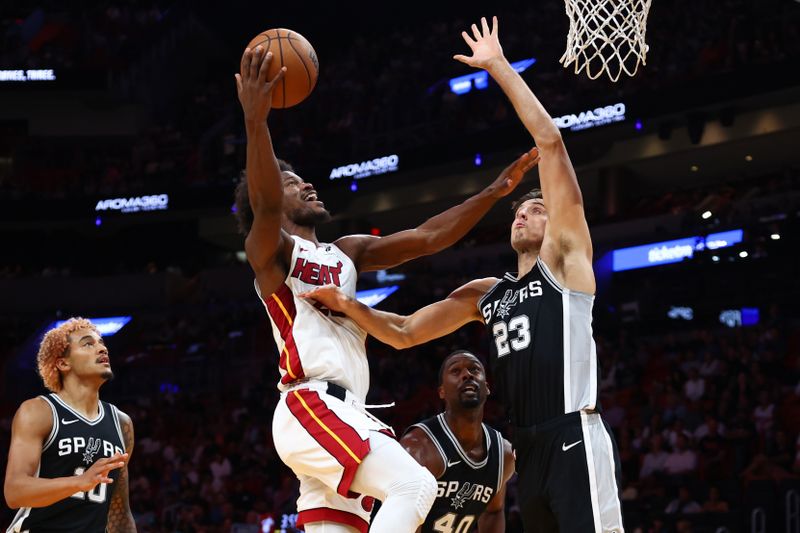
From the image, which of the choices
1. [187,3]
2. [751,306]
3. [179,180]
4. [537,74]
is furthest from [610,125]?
[187,3]

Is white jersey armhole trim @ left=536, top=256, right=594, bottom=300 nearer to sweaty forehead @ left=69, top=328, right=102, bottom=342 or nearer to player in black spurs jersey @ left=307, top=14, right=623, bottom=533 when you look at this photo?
player in black spurs jersey @ left=307, top=14, right=623, bottom=533

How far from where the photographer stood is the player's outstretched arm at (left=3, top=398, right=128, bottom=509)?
5188 millimetres

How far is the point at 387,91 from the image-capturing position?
79.9 feet

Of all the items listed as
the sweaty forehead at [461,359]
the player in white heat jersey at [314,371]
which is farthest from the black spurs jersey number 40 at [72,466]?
the sweaty forehead at [461,359]

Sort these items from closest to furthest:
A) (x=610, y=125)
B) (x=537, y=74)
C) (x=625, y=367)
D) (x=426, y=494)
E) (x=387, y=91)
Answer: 1. (x=426, y=494)
2. (x=625, y=367)
3. (x=610, y=125)
4. (x=537, y=74)
5. (x=387, y=91)

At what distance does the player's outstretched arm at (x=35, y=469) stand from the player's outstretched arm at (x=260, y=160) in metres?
1.29

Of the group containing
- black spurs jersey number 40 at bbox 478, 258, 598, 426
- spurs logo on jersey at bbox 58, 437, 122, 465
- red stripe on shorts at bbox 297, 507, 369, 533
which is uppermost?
black spurs jersey number 40 at bbox 478, 258, 598, 426

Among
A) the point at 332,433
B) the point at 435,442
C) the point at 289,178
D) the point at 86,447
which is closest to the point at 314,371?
the point at 332,433

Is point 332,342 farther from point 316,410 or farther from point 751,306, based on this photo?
point 751,306

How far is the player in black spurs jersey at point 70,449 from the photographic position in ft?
17.8

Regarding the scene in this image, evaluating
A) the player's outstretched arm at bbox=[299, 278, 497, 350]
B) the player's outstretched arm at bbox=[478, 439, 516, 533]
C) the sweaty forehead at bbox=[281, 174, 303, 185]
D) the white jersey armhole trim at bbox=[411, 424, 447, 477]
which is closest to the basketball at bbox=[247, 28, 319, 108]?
the sweaty forehead at bbox=[281, 174, 303, 185]

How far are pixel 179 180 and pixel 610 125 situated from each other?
11295 millimetres

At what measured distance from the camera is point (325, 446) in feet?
15.7

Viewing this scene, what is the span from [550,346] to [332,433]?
1061 millimetres
